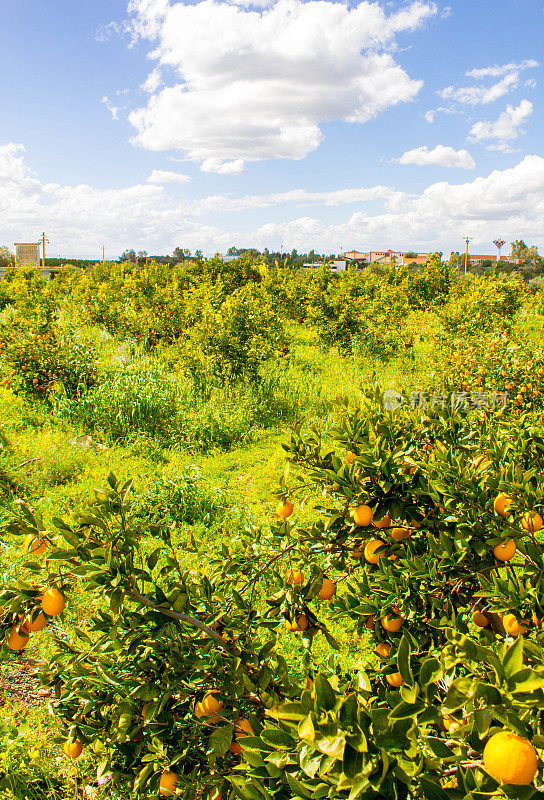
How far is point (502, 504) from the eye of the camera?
5.05 ft

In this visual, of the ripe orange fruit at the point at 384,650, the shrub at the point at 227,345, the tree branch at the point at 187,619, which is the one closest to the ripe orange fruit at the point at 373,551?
the ripe orange fruit at the point at 384,650

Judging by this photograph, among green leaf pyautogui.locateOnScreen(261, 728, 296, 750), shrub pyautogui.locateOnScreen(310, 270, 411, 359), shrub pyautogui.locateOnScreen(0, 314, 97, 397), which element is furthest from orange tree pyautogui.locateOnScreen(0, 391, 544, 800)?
shrub pyautogui.locateOnScreen(310, 270, 411, 359)

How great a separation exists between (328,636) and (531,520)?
0.73 meters

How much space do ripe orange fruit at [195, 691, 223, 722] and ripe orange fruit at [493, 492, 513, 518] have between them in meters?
1.01

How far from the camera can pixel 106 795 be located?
1.90 m

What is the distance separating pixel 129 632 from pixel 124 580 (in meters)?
0.25

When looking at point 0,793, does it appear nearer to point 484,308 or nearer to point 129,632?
point 129,632

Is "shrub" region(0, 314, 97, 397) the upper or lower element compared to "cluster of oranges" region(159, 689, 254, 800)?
upper

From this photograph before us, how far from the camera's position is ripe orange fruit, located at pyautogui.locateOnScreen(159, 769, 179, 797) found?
1.33m

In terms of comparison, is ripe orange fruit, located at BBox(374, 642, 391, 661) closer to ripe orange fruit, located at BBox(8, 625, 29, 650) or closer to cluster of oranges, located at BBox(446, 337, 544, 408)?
ripe orange fruit, located at BBox(8, 625, 29, 650)

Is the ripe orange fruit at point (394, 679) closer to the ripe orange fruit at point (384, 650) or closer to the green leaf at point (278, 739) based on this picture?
the ripe orange fruit at point (384, 650)

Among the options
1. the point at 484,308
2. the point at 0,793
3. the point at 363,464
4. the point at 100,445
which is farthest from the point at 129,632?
the point at 484,308

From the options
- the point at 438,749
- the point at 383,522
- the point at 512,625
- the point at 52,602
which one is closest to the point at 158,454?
the point at 383,522

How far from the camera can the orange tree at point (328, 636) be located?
86cm
